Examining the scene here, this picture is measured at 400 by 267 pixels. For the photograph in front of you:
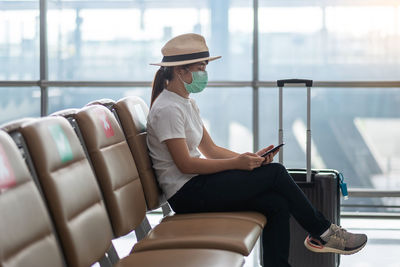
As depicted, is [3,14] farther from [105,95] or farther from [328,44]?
[328,44]

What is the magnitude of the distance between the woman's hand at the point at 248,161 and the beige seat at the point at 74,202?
0.69m

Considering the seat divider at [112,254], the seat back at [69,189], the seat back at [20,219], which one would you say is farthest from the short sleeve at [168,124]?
the seat back at [20,219]

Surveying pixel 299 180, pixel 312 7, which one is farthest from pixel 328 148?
pixel 299 180

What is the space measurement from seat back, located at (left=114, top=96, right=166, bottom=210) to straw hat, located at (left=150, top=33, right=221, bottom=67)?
26cm

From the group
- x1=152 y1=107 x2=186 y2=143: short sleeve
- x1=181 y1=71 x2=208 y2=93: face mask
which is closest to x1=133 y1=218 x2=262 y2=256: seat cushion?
x1=152 y1=107 x2=186 y2=143: short sleeve

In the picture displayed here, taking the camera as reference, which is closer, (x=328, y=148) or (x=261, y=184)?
(x=261, y=184)

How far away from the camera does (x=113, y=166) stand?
2.27 m

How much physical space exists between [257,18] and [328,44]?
0.53 metres

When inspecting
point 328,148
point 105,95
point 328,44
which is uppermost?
point 328,44

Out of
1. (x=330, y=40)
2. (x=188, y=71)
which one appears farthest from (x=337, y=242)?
(x=330, y=40)

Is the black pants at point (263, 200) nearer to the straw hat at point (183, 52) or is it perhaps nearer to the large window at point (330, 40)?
the straw hat at point (183, 52)

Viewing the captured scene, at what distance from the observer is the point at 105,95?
4750 millimetres

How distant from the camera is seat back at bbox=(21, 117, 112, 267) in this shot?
5.74ft

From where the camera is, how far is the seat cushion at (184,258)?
198cm
